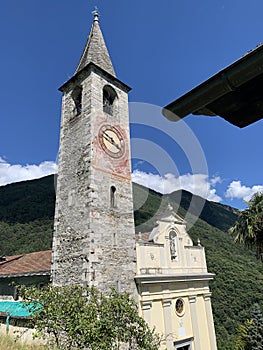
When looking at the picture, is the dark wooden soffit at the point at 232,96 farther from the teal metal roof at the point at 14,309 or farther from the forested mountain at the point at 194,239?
the forested mountain at the point at 194,239

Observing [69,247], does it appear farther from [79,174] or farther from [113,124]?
[113,124]

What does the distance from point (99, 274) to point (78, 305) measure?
3760 millimetres

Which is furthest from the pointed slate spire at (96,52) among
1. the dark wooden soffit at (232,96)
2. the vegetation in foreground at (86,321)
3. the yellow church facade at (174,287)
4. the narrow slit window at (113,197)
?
the dark wooden soffit at (232,96)

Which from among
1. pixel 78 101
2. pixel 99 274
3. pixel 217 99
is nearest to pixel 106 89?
pixel 78 101

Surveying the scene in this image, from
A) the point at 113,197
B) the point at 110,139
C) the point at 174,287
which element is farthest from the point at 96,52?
the point at 174,287

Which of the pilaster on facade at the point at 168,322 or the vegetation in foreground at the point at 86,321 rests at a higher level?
the vegetation in foreground at the point at 86,321

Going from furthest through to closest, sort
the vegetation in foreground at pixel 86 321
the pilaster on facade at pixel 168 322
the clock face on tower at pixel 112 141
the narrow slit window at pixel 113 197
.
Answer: the clock face on tower at pixel 112 141, the pilaster on facade at pixel 168 322, the narrow slit window at pixel 113 197, the vegetation in foreground at pixel 86 321

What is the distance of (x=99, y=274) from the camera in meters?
10.5

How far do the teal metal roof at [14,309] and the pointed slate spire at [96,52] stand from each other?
1277 centimetres

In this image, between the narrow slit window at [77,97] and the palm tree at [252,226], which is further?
the narrow slit window at [77,97]

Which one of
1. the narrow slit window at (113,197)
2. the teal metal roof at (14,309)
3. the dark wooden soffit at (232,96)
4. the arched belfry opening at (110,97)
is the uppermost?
the arched belfry opening at (110,97)

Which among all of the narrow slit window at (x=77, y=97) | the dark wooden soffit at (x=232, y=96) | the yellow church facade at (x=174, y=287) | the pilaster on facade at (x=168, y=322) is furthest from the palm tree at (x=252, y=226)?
the dark wooden soffit at (x=232, y=96)

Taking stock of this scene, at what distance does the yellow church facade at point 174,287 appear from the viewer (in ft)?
41.7

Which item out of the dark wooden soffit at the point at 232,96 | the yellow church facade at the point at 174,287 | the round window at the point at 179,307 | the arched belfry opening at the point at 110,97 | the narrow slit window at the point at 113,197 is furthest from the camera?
the arched belfry opening at the point at 110,97
